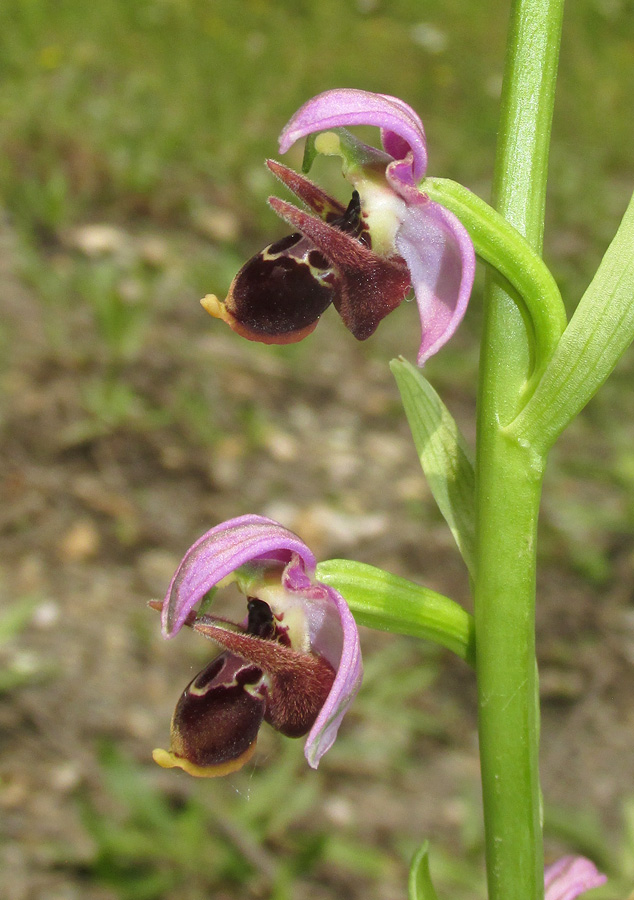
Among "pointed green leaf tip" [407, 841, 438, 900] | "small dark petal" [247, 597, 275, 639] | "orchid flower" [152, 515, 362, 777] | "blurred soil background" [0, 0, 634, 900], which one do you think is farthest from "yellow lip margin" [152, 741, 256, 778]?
"blurred soil background" [0, 0, 634, 900]

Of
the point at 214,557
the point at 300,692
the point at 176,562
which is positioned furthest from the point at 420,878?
the point at 176,562

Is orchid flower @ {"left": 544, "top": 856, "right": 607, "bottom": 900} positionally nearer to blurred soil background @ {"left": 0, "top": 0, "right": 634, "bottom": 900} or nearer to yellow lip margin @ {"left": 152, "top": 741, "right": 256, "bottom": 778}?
yellow lip margin @ {"left": 152, "top": 741, "right": 256, "bottom": 778}

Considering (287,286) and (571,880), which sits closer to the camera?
(287,286)

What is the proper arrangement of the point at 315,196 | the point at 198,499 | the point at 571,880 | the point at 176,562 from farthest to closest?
the point at 198,499, the point at 176,562, the point at 571,880, the point at 315,196

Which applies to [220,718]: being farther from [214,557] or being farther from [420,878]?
[420,878]

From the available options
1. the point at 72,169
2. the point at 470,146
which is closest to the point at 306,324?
the point at 72,169

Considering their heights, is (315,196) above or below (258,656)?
above

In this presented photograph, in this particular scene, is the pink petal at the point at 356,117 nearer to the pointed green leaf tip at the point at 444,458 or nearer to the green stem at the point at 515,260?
the green stem at the point at 515,260

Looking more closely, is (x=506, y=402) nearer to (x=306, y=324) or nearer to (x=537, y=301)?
(x=537, y=301)

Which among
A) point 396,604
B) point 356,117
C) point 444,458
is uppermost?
point 356,117
